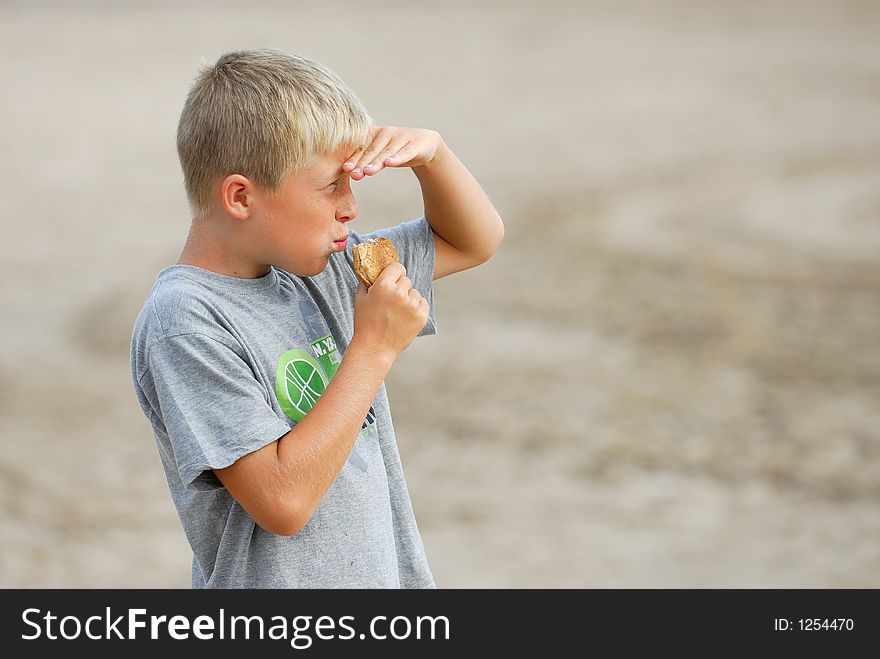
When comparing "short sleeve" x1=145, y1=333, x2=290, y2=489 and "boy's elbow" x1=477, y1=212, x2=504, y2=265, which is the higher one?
"boy's elbow" x1=477, y1=212, x2=504, y2=265

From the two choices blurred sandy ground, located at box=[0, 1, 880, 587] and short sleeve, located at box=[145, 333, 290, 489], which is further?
blurred sandy ground, located at box=[0, 1, 880, 587]

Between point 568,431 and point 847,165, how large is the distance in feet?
22.8

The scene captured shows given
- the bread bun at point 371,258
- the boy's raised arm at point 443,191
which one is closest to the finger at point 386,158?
the boy's raised arm at point 443,191

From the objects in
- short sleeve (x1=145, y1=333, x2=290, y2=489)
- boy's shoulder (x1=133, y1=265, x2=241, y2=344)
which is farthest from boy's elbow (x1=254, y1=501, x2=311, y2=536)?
boy's shoulder (x1=133, y1=265, x2=241, y2=344)

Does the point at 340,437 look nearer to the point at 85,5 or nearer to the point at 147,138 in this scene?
the point at 147,138

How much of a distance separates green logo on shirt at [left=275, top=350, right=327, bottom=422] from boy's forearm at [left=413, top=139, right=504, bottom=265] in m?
0.46

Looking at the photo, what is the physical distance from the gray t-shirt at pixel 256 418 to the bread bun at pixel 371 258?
14cm

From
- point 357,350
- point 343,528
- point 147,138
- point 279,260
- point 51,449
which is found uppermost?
point 147,138

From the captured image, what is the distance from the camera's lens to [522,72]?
15938 millimetres

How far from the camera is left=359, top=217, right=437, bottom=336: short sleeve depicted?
254cm

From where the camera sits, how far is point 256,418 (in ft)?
6.66

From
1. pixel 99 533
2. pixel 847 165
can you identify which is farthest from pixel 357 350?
pixel 847 165

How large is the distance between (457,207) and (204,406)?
29.5 inches

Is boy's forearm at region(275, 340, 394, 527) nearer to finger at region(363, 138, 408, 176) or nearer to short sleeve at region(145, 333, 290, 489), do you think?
short sleeve at region(145, 333, 290, 489)
